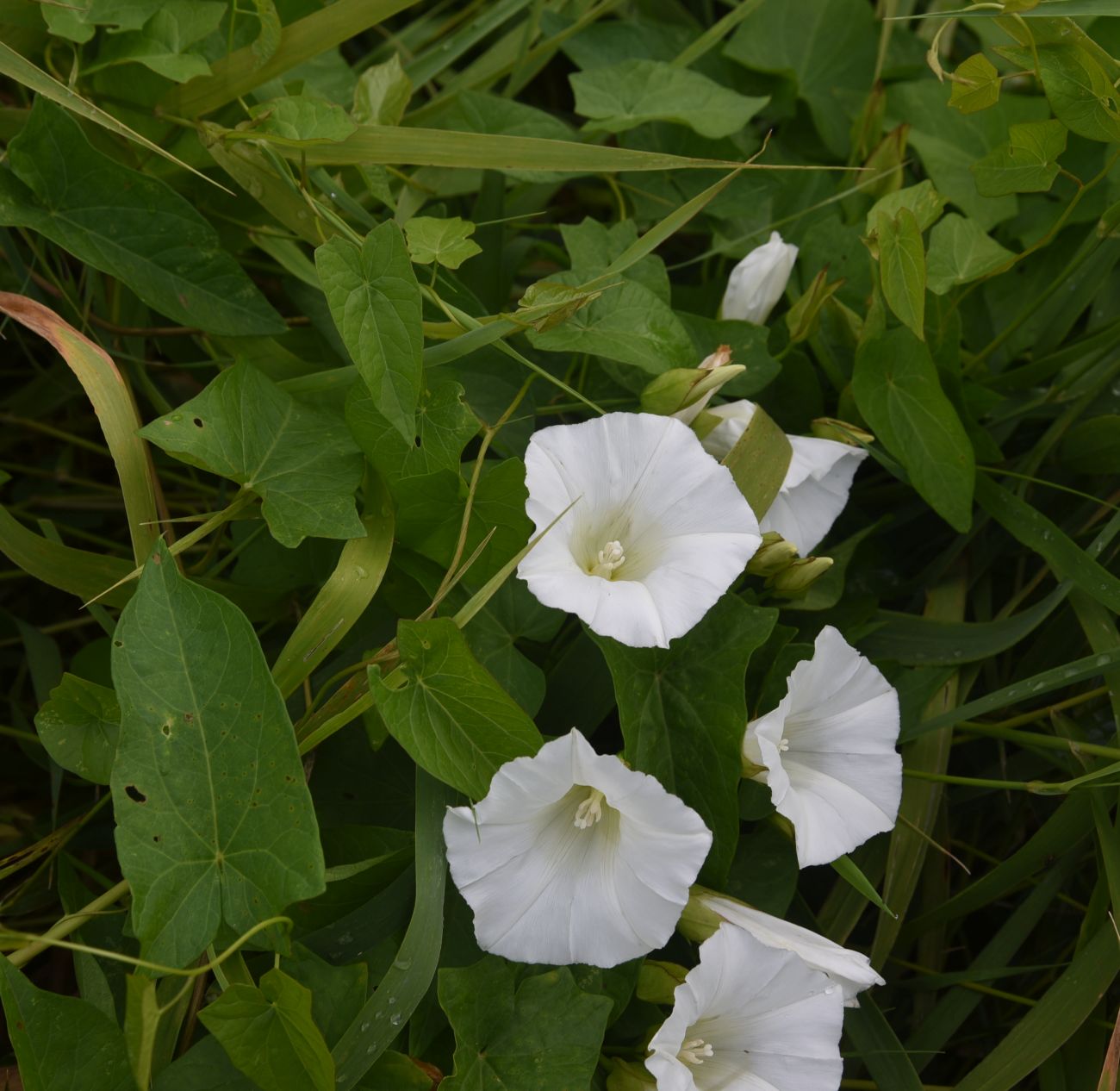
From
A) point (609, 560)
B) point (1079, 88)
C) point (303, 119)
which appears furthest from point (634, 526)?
point (1079, 88)

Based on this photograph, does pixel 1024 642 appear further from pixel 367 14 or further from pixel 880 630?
pixel 367 14

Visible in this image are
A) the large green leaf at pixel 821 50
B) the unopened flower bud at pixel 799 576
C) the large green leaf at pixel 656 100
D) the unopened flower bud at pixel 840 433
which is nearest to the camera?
the unopened flower bud at pixel 799 576

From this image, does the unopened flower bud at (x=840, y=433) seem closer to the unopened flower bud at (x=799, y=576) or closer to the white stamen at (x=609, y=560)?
the unopened flower bud at (x=799, y=576)

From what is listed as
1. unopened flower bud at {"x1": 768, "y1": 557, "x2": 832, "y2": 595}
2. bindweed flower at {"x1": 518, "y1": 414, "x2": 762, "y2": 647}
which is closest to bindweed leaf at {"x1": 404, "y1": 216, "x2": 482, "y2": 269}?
bindweed flower at {"x1": 518, "y1": 414, "x2": 762, "y2": 647}

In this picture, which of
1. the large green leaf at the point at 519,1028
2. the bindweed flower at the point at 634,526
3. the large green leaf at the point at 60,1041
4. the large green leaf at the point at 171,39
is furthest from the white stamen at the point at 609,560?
the large green leaf at the point at 171,39

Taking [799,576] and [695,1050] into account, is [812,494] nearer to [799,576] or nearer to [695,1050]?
[799,576]

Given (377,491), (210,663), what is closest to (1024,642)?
(377,491)

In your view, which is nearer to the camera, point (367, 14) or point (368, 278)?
point (368, 278)

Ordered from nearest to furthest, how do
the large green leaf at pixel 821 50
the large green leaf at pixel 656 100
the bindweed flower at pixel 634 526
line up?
the bindweed flower at pixel 634 526, the large green leaf at pixel 656 100, the large green leaf at pixel 821 50
